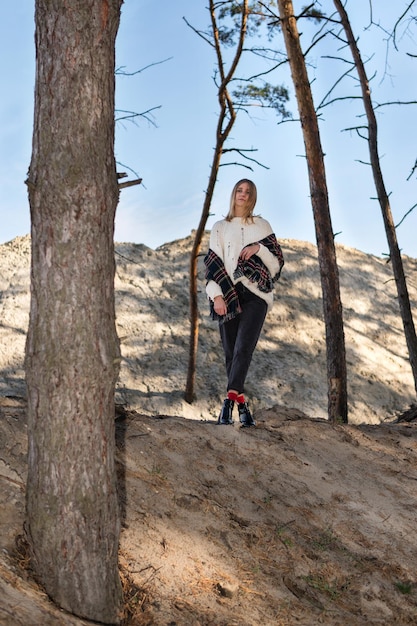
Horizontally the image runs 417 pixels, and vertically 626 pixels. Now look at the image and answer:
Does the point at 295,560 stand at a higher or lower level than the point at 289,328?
lower

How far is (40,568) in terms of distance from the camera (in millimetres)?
4207

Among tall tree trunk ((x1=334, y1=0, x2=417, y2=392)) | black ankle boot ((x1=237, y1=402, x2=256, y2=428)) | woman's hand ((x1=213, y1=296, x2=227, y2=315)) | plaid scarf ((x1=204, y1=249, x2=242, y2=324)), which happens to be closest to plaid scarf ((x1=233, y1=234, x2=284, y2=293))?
plaid scarf ((x1=204, y1=249, x2=242, y2=324))

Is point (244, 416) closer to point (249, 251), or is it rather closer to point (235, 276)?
point (235, 276)

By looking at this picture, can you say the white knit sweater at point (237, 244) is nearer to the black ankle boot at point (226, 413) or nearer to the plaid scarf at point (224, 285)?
the plaid scarf at point (224, 285)

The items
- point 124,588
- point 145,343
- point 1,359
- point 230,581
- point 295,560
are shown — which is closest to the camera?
point 124,588

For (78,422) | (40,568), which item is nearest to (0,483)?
(40,568)

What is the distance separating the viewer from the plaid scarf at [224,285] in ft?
23.3

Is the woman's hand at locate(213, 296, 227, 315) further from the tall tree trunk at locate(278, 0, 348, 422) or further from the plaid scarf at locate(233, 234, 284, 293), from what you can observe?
the tall tree trunk at locate(278, 0, 348, 422)

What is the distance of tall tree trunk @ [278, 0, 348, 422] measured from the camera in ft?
32.6

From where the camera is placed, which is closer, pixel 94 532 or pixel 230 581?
pixel 94 532

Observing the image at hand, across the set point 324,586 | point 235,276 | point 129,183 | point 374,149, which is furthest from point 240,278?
point 374,149

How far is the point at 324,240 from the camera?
10.1m

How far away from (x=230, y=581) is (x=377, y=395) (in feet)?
36.1

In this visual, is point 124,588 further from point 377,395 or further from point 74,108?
point 377,395
